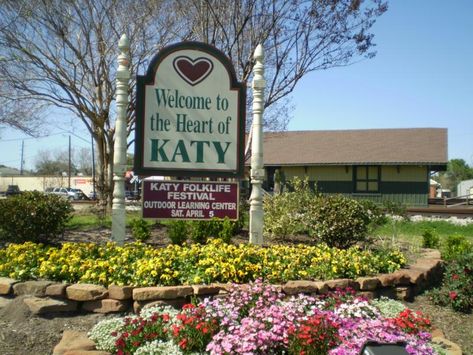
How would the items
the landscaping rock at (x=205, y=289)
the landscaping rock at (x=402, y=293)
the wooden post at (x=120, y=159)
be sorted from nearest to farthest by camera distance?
the landscaping rock at (x=205, y=289), the landscaping rock at (x=402, y=293), the wooden post at (x=120, y=159)

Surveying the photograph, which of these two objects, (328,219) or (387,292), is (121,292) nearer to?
(387,292)

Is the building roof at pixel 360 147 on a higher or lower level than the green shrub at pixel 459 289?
higher

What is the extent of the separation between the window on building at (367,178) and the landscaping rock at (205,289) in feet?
92.6

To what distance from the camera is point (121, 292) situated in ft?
17.2

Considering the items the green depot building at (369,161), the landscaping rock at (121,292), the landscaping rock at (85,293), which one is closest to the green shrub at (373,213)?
the landscaping rock at (121,292)

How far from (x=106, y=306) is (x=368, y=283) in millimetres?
2977

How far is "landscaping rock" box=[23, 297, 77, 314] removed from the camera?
5215mm

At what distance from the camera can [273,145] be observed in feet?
119

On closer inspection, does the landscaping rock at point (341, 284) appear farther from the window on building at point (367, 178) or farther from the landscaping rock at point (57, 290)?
the window on building at point (367, 178)

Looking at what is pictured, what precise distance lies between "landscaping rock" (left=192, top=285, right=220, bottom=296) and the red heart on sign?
370cm

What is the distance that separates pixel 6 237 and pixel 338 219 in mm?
5888

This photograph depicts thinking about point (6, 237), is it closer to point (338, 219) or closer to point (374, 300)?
point (338, 219)

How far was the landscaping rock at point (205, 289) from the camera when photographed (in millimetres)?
5304

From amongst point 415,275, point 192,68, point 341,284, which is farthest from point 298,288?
point 192,68
